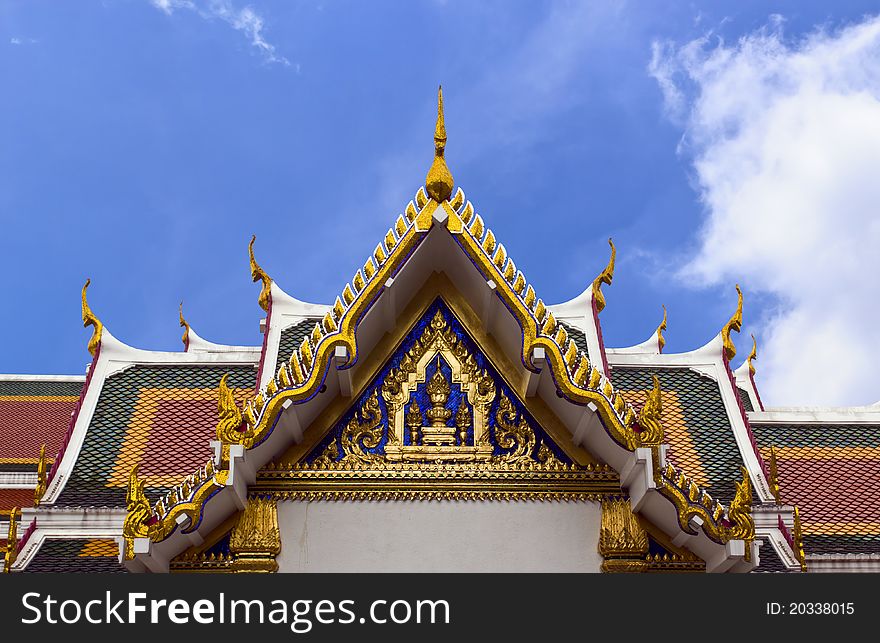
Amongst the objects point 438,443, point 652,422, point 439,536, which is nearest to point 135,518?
point 439,536

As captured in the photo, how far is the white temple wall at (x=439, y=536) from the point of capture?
9133 mm

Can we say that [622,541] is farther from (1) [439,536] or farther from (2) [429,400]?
(2) [429,400]

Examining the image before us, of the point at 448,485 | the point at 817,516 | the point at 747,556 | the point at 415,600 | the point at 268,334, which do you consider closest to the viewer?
the point at 415,600

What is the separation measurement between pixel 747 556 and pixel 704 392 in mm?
4591

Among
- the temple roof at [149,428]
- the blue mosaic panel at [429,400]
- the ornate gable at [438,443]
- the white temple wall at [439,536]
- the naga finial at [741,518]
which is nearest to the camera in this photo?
the naga finial at [741,518]

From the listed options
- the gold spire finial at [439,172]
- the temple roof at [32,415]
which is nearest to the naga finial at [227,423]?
the gold spire finial at [439,172]

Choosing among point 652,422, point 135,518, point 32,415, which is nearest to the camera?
point 135,518

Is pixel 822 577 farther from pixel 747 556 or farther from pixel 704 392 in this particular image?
pixel 704 392

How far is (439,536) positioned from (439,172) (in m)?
2.85

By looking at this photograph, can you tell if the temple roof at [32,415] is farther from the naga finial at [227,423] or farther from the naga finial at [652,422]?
the naga finial at [652,422]

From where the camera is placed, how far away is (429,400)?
976cm

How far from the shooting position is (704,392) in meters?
13.2

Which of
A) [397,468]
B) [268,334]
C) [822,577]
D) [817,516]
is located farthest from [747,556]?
[268,334]

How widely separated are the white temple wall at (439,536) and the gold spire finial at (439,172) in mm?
2423
